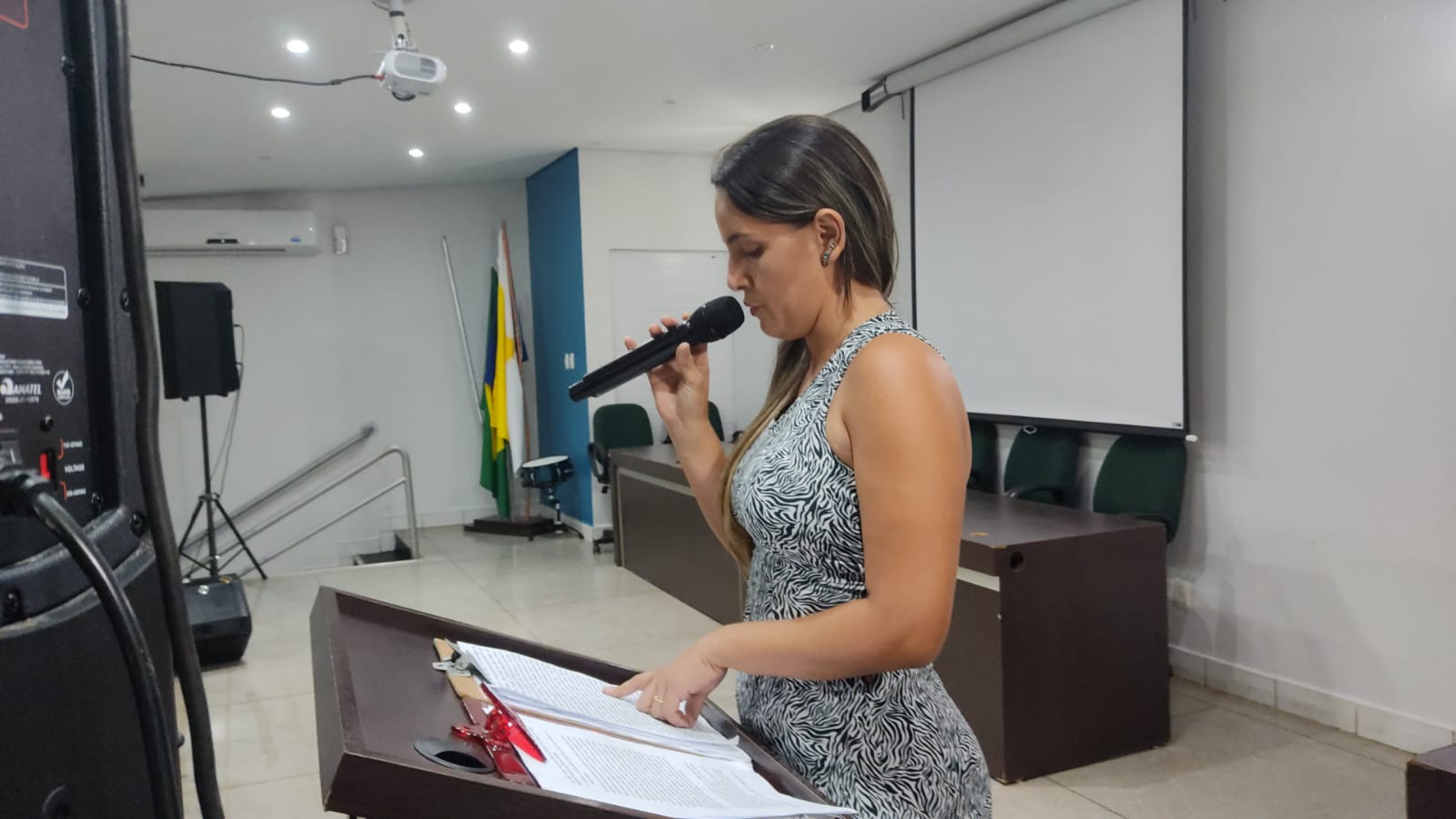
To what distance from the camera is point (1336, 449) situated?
3.22 meters

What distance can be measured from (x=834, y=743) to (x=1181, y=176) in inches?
123

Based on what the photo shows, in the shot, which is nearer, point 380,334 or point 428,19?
point 428,19

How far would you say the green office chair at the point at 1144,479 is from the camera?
11.7 feet

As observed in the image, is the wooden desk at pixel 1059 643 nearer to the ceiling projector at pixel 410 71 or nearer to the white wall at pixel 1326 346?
the white wall at pixel 1326 346

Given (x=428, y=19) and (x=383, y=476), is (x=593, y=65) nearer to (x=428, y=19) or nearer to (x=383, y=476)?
(x=428, y=19)

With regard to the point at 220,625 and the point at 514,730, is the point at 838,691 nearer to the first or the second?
the point at 514,730

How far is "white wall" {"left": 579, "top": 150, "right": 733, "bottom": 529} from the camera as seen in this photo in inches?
254

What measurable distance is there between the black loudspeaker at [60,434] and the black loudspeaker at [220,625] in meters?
4.03

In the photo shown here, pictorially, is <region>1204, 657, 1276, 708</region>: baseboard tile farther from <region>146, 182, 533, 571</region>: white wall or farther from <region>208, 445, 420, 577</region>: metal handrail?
<region>146, 182, 533, 571</region>: white wall

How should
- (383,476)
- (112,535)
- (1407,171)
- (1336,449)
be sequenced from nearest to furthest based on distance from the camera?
(112,535) < (1407,171) < (1336,449) < (383,476)

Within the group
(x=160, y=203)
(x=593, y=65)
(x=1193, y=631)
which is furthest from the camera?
(x=160, y=203)

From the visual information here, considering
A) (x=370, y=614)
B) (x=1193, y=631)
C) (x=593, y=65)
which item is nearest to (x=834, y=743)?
(x=370, y=614)

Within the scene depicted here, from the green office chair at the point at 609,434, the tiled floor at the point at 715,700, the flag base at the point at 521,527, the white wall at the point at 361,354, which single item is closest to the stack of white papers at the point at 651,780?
the tiled floor at the point at 715,700

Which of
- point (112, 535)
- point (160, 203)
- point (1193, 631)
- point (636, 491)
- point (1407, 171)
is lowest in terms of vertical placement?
point (1193, 631)
